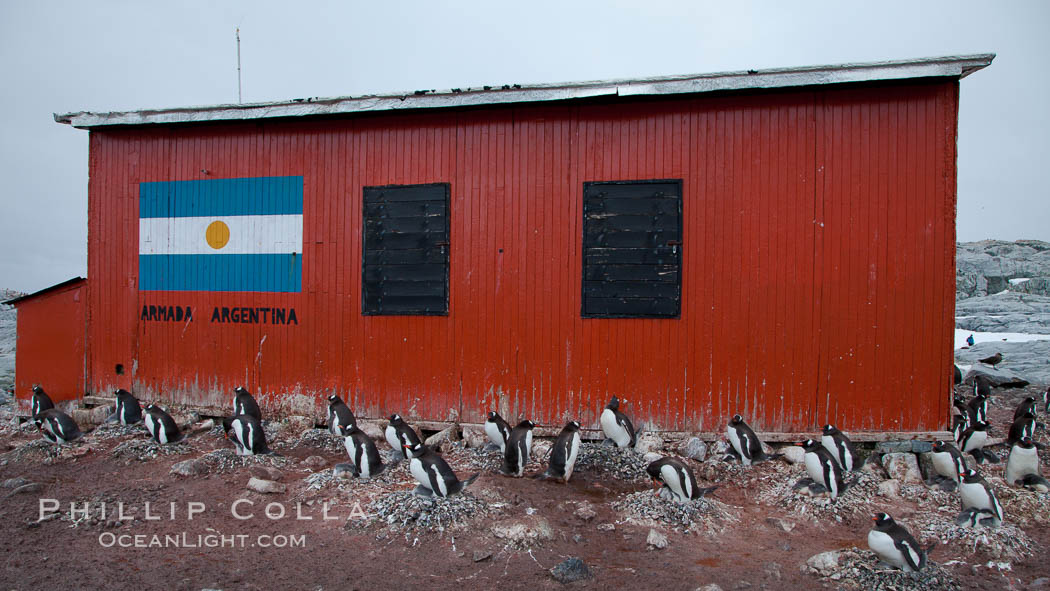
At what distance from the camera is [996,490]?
6.44 meters

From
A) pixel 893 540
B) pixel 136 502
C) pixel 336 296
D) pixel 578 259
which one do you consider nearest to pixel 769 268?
pixel 578 259

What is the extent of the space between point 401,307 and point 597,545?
14.2ft

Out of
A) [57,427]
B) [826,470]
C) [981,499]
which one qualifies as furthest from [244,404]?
[981,499]

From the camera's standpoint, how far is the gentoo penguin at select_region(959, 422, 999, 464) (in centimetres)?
724

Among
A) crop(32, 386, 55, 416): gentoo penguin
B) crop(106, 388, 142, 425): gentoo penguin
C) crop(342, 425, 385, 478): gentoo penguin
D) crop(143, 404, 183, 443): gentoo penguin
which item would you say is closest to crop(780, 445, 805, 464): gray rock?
crop(342, 425, 385, 478): gentoo penguin

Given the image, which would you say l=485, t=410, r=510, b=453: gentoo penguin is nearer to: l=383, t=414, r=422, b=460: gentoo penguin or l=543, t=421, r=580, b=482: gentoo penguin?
l=543, t=421, r=580, b=482: gentoo penguin

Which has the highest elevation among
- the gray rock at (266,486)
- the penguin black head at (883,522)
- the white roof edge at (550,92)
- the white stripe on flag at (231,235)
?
the white roof edge at (550,92)

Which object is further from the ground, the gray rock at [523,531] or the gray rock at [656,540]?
the gray rock at [523,531]

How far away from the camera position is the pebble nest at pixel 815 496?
6.01m

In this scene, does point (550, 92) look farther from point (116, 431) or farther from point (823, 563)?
point (116, 431)

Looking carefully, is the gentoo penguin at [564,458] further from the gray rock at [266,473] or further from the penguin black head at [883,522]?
the gray rock at [266,473]

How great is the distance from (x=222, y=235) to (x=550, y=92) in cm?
531

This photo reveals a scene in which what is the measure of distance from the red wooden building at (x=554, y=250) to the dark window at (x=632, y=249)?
3 centimetres

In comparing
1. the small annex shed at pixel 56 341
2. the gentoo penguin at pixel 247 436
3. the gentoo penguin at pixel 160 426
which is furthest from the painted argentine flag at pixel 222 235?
the gentoo penguin at pixel 247 436
